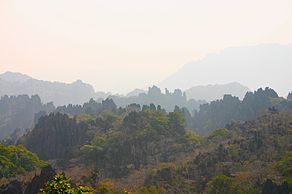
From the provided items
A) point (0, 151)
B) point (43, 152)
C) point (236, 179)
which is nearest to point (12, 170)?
point (0, 151)

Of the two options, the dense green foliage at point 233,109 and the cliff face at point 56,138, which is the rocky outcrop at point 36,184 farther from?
the dense green foliage at point 233,109

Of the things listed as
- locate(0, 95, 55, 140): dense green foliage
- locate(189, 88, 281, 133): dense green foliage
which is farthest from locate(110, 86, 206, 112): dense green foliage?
locate(189, 88, 281, 133): dense green foliage

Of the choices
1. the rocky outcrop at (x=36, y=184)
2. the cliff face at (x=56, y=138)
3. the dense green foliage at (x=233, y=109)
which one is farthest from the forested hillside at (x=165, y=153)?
the dense green foliage at (x=233, y=109)

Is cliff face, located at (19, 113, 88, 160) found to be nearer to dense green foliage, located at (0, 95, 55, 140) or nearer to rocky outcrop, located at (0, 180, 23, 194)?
rocky outcrop, located at (0, 180, 23, 194)

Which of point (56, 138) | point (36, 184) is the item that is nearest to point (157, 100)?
point (56, 138)

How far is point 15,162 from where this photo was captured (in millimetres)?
44438

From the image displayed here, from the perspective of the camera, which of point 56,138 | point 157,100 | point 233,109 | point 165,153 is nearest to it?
point 165,153

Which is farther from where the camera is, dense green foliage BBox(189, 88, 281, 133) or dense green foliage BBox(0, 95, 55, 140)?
dense green foliage BBox(0, 95, 55, 140)

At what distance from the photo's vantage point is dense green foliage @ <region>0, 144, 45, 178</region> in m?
41.4

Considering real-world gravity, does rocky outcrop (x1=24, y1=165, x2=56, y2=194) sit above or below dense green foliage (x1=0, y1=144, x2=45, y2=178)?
below

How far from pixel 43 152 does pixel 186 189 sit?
29462 millimetres

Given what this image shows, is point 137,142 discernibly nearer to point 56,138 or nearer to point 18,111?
point 56,138

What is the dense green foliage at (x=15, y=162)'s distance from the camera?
1632 inches

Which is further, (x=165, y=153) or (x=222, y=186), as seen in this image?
(x=165, y=153)
